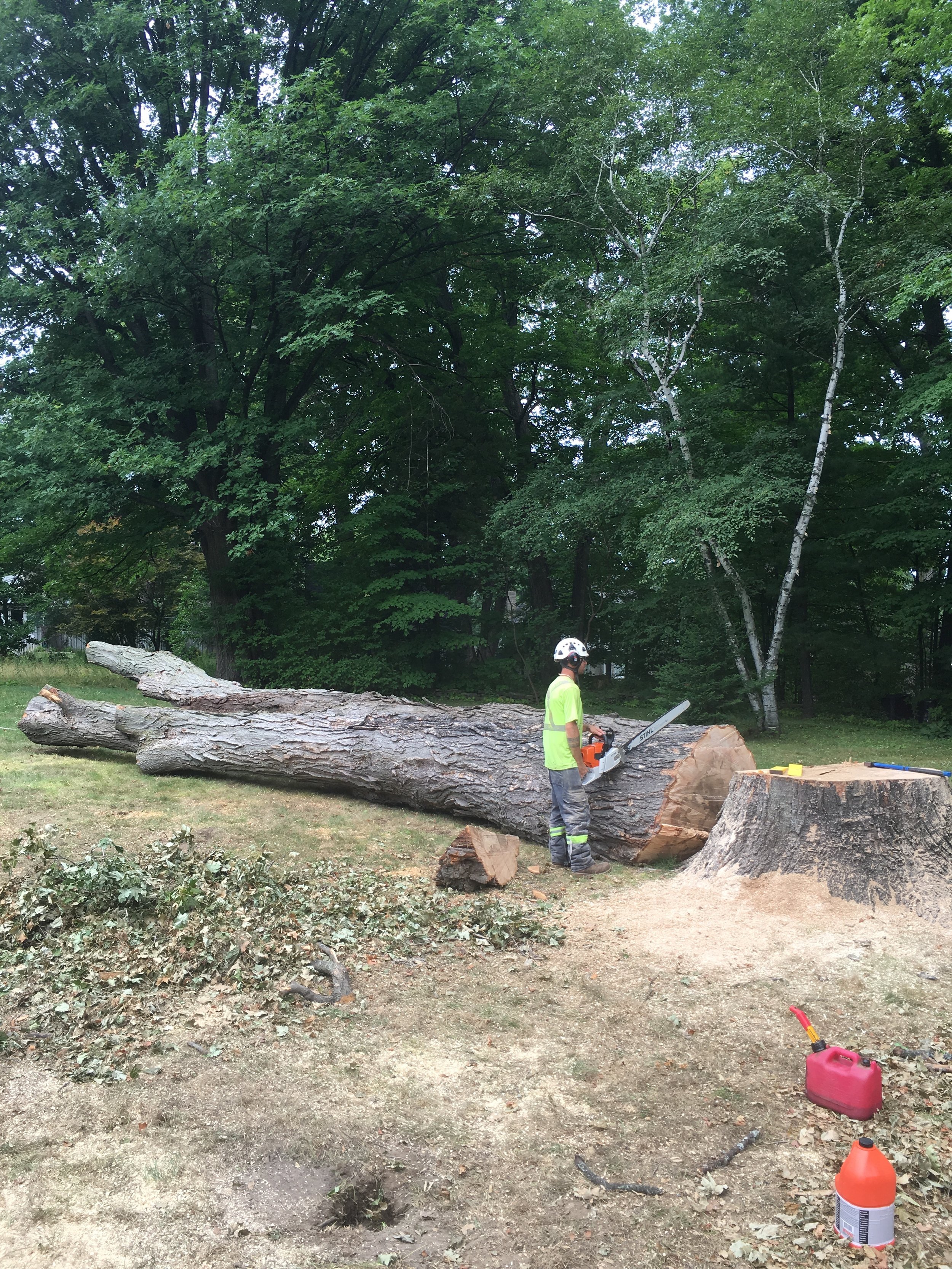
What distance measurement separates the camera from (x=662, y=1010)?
4.10 m

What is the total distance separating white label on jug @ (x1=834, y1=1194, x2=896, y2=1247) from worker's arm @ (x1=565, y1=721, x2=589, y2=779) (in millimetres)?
4126

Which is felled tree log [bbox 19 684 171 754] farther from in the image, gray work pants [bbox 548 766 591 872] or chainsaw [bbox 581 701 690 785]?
chainsaw [bbox 581 701 690 785]

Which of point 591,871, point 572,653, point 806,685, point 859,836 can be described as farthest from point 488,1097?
point 806,685

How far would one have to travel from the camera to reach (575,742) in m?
6.52

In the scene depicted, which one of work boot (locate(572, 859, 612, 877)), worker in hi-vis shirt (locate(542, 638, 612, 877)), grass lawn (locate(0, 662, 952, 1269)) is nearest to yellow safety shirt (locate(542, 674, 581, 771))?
worker in hi-vis shirt (locate(542, 638, 612, 877))

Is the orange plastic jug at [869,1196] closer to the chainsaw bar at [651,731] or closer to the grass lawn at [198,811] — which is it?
the chainsaw bar at [651,731]

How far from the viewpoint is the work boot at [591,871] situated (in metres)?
6.42

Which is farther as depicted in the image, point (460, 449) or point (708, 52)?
point (460, 449)

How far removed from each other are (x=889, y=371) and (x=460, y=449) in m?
8.06

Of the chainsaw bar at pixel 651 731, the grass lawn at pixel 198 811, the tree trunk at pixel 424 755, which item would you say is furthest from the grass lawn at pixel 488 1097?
the grass lawn at pixel 198 811

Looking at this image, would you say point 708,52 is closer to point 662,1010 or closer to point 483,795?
point 483,795

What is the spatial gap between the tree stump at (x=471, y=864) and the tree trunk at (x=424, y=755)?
1.08 meters

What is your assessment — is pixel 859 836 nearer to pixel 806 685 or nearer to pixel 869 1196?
pixel 869 1196

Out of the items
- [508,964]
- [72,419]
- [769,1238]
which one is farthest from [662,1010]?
[72,419]
